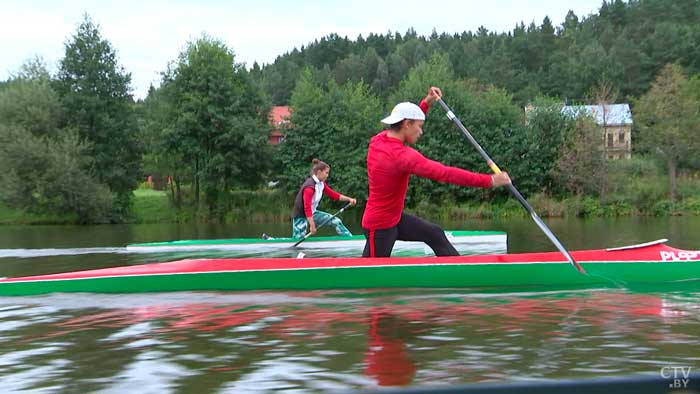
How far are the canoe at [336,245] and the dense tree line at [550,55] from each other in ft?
139

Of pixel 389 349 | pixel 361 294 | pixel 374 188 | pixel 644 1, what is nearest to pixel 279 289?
pixel 361 294

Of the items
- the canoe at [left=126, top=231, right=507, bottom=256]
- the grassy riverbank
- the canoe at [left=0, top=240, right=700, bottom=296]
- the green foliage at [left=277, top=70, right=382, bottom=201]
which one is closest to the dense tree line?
the green foliage at [left=277, top=70, right=382, bottom=201]

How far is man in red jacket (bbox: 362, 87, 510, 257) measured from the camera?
21.4ft

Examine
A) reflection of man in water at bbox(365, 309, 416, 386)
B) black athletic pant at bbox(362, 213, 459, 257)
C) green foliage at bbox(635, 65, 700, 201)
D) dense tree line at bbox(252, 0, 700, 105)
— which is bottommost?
reflection of man in water at bbox(365, 309, 416, 386)

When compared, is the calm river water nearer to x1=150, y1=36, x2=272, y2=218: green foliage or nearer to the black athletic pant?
the black athletic pant

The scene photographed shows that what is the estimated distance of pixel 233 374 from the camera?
4559mm

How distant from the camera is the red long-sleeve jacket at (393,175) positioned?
6.50 m

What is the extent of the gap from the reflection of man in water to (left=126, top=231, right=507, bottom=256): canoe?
20.6 ft

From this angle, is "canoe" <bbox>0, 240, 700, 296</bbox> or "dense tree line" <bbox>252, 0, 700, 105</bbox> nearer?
"canoe" <bbox>0, 240, 700, 296</bbox>

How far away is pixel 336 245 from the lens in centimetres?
1302

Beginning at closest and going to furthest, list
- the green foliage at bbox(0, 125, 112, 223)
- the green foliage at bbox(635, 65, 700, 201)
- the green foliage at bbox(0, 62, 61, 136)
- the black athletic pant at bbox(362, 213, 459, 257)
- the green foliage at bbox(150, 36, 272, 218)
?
the black athletic pant at bbox(362, 213, 459, 257), the green foliage at bbox(0, 125, 112, 223), the green foliage at bbox(0, 62, 61, 136), the green foliage at bbox(635, 65, 700, 201), the green foliage at bbox(150, 36, 272, 218)

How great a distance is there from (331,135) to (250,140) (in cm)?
492

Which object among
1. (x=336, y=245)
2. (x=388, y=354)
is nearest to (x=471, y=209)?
(x=336, y=245)

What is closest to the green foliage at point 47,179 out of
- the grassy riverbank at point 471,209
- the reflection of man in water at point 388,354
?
the grassy riverbank at point 471,209
